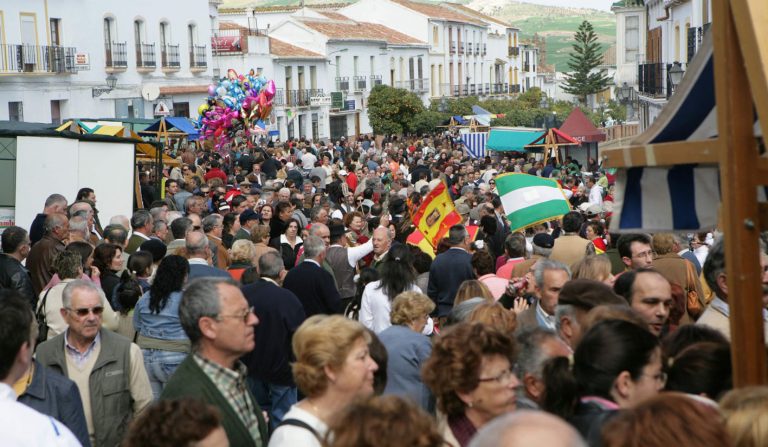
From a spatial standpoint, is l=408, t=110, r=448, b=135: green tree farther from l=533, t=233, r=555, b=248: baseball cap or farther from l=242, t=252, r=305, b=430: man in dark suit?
→ l=242, t=252, r=305, b=430: man in dark suit

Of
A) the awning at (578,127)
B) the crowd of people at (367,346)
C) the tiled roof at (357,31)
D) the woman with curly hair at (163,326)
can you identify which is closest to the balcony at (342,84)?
the tiled roof at (357,31)

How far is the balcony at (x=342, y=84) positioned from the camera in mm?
62184

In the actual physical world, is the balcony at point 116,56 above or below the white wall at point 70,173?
above

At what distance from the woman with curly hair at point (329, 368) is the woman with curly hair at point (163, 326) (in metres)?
2.71

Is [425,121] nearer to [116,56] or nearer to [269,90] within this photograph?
[116,56]

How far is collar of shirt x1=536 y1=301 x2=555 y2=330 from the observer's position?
6.78 metres

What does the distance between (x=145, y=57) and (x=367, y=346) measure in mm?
38930

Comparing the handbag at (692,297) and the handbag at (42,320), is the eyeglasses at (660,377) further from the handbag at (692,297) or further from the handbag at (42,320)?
the handbag at (42,320)

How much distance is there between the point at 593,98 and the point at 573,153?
196 feet

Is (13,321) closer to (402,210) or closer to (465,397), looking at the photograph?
(465,397)

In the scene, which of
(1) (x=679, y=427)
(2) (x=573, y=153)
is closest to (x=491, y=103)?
(2) (x=573, y=153)

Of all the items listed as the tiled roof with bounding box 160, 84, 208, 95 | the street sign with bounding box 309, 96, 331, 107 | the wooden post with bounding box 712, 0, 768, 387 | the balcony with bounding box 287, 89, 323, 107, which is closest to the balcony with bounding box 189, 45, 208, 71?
the tiled roof with bounding box 160, 84, 208, 95

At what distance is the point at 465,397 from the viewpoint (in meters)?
4.46

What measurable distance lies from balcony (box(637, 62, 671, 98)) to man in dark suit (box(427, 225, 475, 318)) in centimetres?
2439
